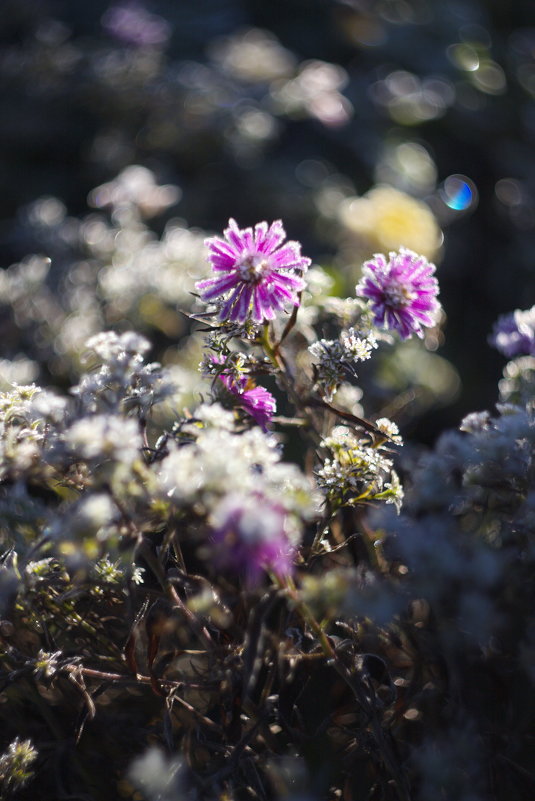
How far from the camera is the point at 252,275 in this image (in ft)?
2.11

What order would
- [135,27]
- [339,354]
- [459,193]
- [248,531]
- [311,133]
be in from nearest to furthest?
[248,531]
[339,354]
[459,193]
[311,133]
[135,27]

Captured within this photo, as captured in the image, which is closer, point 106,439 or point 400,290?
point 106,439

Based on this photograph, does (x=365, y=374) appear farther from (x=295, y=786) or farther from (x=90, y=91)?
(x=90, y=91)

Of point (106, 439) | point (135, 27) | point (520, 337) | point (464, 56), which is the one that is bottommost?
point (135, 27)

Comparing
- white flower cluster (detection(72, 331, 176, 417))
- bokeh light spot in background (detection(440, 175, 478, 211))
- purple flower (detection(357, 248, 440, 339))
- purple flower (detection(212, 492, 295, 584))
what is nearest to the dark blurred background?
bokeh light spot in background (detection(440, 175, 478, 211))

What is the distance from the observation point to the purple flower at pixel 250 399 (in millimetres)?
677

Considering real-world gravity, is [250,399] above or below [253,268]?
below

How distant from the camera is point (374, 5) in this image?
3.72 meters

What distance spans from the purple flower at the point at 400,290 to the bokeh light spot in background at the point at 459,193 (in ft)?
6.79

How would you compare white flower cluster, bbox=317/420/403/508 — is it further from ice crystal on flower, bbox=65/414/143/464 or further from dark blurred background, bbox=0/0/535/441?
dark blurred background, bbox=0/0/535/441

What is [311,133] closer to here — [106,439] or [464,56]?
[464,56]

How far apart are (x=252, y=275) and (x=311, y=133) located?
2.53 m

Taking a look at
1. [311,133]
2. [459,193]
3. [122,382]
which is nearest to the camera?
[122,382]

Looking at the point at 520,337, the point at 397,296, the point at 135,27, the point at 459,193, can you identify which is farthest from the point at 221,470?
the point at 135,27
